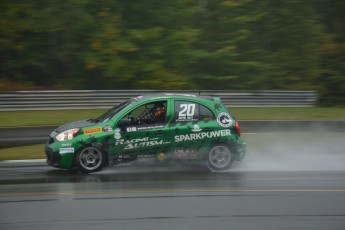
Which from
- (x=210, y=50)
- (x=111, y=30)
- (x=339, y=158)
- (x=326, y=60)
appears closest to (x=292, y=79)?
(x=326, y=60)

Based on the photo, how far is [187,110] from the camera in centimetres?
1127

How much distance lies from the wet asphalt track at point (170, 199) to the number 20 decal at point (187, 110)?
3.98 ft

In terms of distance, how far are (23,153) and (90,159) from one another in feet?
12.4

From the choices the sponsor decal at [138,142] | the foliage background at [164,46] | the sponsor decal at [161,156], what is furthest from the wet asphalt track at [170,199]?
the foliage background at [164,46]

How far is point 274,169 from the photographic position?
38.5 ft

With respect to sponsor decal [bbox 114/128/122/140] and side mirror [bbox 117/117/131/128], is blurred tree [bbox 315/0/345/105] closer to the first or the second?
side mirror [bbox 117/117/131/128]

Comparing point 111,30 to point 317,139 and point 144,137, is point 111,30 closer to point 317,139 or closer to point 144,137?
point 317,139

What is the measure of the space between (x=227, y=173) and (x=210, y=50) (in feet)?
49.8

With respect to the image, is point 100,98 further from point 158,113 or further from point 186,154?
point 186,154

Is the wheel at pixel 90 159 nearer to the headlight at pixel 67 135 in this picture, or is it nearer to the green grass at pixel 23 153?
the headlight at pixel 67 135

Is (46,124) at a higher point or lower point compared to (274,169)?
higher

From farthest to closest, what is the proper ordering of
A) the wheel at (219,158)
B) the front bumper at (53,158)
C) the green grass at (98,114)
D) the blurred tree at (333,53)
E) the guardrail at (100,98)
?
the blurred tree at (333,53)
the guardrail at (100,98)
the green grass at (98,114)
the wheel at (219,158)
the front bumper at (53,158)

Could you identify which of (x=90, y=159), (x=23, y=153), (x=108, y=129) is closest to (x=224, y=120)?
(x=108, y=129)

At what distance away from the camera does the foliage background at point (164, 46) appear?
929 inches
